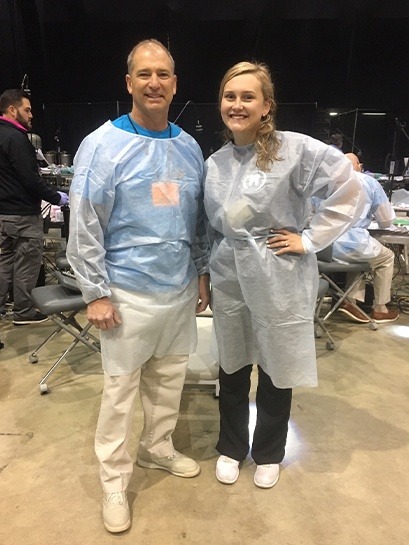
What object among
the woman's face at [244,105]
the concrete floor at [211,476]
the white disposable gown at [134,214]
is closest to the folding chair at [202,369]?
the concrete floor at [211,476]

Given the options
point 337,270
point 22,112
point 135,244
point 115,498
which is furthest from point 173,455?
point 22,112

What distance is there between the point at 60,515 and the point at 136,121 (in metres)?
1.32

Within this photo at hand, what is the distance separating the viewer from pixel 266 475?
1704 mm

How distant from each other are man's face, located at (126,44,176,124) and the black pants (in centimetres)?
95

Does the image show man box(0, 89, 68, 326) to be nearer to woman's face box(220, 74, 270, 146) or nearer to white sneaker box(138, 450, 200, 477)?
white sneaker box(138, 450, 200, 477)

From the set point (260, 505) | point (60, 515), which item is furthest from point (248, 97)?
point (60, 515)

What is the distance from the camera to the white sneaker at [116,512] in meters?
1.48

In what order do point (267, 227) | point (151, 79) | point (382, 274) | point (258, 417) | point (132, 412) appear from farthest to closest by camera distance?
1. point (382, 274)
2. point (258, 417)
3. point (132, 412)
4. point (267, 227)
5. point (151, 79)

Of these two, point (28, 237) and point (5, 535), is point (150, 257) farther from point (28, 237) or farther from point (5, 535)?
point (28, 237)

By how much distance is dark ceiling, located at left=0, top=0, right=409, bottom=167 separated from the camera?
6.73m

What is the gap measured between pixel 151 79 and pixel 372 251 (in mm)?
2386

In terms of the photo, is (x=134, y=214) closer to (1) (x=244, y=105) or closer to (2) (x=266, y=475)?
(1) (x=244, y=105)

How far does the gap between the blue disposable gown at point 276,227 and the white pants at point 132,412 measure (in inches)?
11.8

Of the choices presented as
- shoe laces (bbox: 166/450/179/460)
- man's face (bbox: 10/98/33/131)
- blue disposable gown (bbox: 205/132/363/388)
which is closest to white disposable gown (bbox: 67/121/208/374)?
blue disposable gown (bbox: 205/132/363/388)
